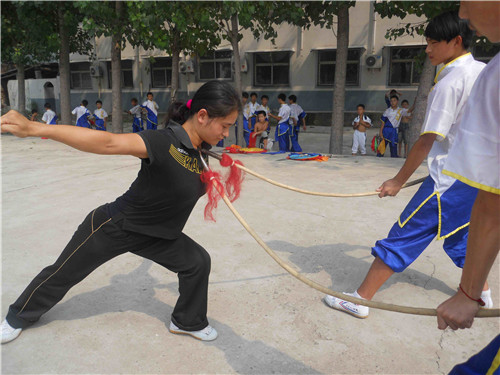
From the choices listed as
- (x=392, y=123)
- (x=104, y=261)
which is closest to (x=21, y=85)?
(x=392, y=123)

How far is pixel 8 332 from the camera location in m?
2.35

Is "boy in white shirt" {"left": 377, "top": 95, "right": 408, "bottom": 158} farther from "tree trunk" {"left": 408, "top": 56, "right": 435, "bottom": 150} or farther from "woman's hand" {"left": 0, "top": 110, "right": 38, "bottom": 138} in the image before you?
"woman's hand" {"left": 0, "top": 110, "right": 38, "bottom": 138}

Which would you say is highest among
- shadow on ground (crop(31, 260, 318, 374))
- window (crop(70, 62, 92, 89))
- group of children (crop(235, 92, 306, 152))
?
window (crop(70, 62, 92, 89))

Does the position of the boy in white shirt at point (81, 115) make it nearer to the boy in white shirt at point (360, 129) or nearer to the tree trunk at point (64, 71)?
the tree trunk at point (64, 71)

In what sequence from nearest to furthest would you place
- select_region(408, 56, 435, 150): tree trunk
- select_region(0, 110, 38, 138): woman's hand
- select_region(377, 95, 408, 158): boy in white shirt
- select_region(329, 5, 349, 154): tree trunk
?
select_region(0, 110, 38, 138): woman's hand, select_region(408, 56, 435, 150): tree trunk, select_region(329, 5, 349, 154): tree trunk, select_region(377, 95, 408, 158): boy in white shirt

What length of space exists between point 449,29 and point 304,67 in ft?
47.0

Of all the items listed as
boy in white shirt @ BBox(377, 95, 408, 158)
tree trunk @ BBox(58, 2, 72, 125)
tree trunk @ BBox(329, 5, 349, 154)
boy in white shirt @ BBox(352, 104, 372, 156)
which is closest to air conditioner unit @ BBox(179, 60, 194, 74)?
tree trunk @ BBox(58, 2, 72, 125)

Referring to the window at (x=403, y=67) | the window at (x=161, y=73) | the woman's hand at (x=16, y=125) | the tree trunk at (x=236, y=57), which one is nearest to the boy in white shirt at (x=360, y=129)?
the tree trunk at (x=236, y=57)

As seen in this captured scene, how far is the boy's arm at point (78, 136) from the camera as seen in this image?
167cm

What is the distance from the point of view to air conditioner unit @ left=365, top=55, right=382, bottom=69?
14.9 metres

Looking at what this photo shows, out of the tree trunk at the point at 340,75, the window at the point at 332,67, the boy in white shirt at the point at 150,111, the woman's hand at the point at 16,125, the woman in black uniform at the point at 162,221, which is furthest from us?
the window at the point at 332,67

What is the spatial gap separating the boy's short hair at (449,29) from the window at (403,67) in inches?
524

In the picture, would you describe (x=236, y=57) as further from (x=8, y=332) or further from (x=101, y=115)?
(x=8, y=332)

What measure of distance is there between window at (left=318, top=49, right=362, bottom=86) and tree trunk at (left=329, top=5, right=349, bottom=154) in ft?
22.1
